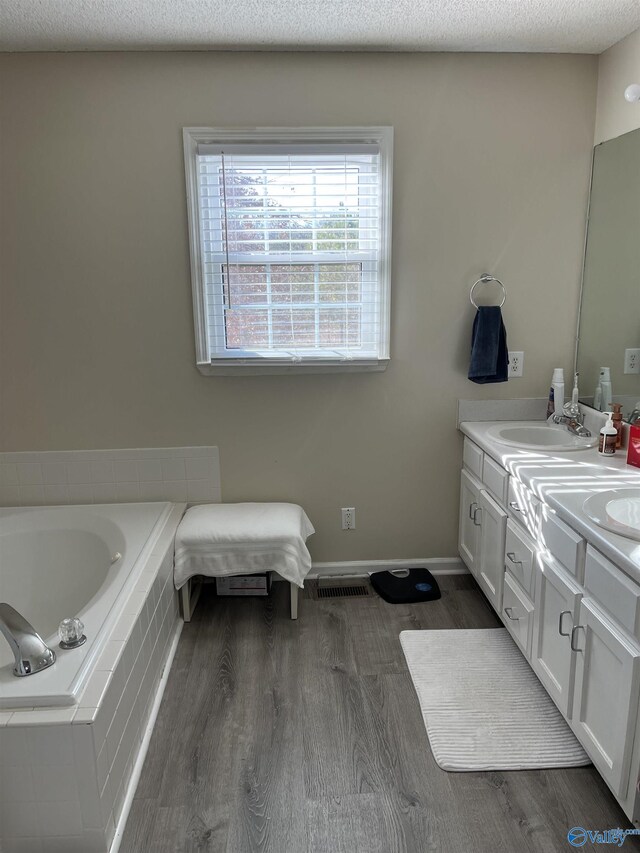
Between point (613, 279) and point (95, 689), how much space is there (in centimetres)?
248

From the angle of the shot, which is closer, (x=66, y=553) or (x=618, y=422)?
(x=618, y=422)

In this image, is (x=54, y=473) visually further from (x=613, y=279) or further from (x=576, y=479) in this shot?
(x=613, y=279)

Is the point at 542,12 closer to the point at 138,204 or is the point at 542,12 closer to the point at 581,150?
the point at 581,150

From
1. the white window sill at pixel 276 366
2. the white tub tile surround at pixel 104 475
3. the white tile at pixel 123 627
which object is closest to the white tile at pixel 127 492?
the white tub tile surround at pixel 104 475

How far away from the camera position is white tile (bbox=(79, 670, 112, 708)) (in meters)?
1.70

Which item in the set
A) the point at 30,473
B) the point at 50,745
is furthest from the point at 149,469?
the point at 50,745

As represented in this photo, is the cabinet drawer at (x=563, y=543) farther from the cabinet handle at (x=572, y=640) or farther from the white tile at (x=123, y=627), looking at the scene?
the white tile at (x=123, y=627)

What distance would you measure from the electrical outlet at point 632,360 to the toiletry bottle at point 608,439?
240mm

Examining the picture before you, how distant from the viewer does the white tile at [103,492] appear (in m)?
3.09

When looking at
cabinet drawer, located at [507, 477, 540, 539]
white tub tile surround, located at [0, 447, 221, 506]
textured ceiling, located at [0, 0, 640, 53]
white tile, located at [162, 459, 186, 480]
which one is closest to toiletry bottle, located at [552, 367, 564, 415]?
cabinet drawer, located at [507, 477, 540, 539]

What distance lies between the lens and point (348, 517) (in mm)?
3211

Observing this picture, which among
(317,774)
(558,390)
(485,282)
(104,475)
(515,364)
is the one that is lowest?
(317,774)

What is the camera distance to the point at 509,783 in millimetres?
1987

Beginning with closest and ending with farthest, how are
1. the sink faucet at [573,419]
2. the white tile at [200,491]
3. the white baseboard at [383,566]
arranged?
the sink faucet at [573,419] → the white tile at [200,491] → the white baseboard at [383,566]
